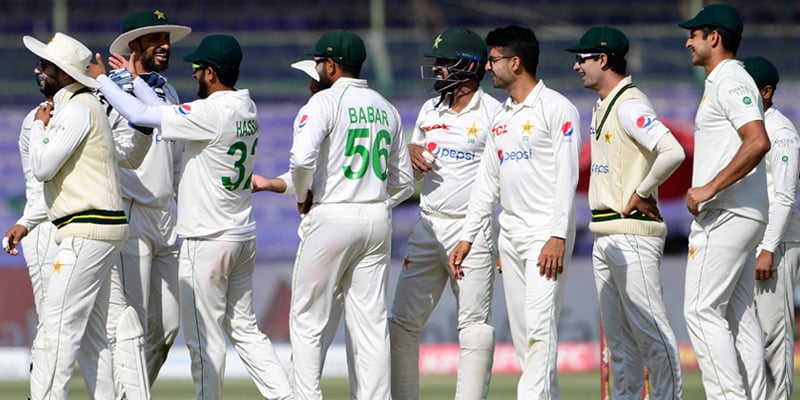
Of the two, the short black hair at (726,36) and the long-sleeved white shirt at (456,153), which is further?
the long-sleeved white shirt at (456,153)

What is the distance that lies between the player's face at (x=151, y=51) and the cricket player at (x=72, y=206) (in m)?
0.85

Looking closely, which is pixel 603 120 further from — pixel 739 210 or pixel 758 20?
pixel 758 20

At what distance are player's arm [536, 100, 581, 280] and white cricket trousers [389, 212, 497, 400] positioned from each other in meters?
0.82

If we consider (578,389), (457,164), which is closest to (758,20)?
(578,389)

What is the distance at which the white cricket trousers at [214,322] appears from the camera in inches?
276

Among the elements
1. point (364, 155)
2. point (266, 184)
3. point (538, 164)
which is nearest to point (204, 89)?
point (266, 184)

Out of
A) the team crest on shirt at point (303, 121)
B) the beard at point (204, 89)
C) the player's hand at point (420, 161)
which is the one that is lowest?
the player's hand at point (420, 161)

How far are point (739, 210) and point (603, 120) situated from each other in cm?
99

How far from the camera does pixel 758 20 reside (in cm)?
1684

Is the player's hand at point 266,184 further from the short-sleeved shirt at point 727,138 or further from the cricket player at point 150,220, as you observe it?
the short-sleeved shirt at point 727,138

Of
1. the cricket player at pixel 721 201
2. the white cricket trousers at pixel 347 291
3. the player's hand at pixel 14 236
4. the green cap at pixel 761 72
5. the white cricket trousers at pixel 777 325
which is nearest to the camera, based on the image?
the cricket player at pixel 721 201

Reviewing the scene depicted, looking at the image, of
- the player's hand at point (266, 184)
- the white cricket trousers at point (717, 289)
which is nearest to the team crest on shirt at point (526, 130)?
the white cricket trousers at point (717, 289)

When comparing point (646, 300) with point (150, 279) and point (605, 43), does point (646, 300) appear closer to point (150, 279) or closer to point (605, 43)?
point (605, 43)

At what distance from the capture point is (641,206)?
686cm
